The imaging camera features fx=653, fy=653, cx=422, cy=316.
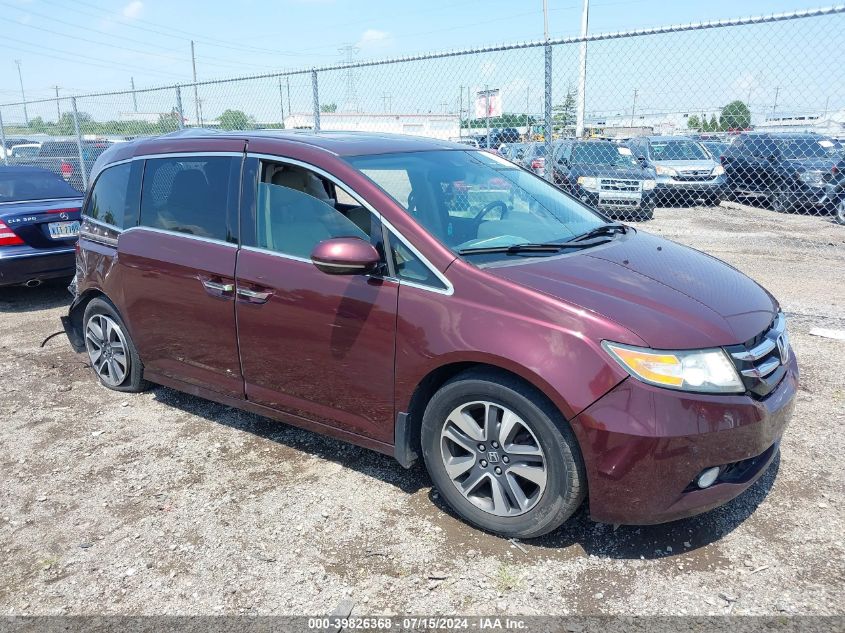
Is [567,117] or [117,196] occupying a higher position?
[567,117]

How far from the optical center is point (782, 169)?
13.9 meters

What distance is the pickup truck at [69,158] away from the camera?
12891 millimetres

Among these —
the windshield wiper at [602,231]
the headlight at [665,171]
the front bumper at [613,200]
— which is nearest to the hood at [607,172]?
the front bumper at [613,200]

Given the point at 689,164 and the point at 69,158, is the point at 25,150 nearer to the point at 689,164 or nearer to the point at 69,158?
the point at 69,158

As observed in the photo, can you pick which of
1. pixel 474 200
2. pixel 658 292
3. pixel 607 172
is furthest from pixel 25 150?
pixel 658 292

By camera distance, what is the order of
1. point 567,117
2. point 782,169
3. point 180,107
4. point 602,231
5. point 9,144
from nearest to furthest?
point 602,231, point 180,107, point 567,117, point 782,169, point 9,144

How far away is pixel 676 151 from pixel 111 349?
13.7 m

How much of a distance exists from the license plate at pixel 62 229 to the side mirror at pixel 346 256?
17.0 ft

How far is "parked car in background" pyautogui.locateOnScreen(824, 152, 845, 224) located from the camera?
40.4ft

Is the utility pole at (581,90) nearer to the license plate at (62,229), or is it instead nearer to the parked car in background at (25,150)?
the license plate at (62,229)

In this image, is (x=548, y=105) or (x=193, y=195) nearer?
(x=193, y=195)

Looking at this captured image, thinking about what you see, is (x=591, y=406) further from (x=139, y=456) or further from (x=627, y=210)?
(x=627, y=210)

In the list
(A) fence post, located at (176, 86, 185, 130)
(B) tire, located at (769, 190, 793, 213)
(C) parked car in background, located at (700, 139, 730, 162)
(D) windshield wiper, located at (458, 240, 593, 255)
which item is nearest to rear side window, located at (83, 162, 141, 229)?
(D) windshield wiper, located at (458, 240, 593, 255)

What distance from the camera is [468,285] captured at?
285 cm
